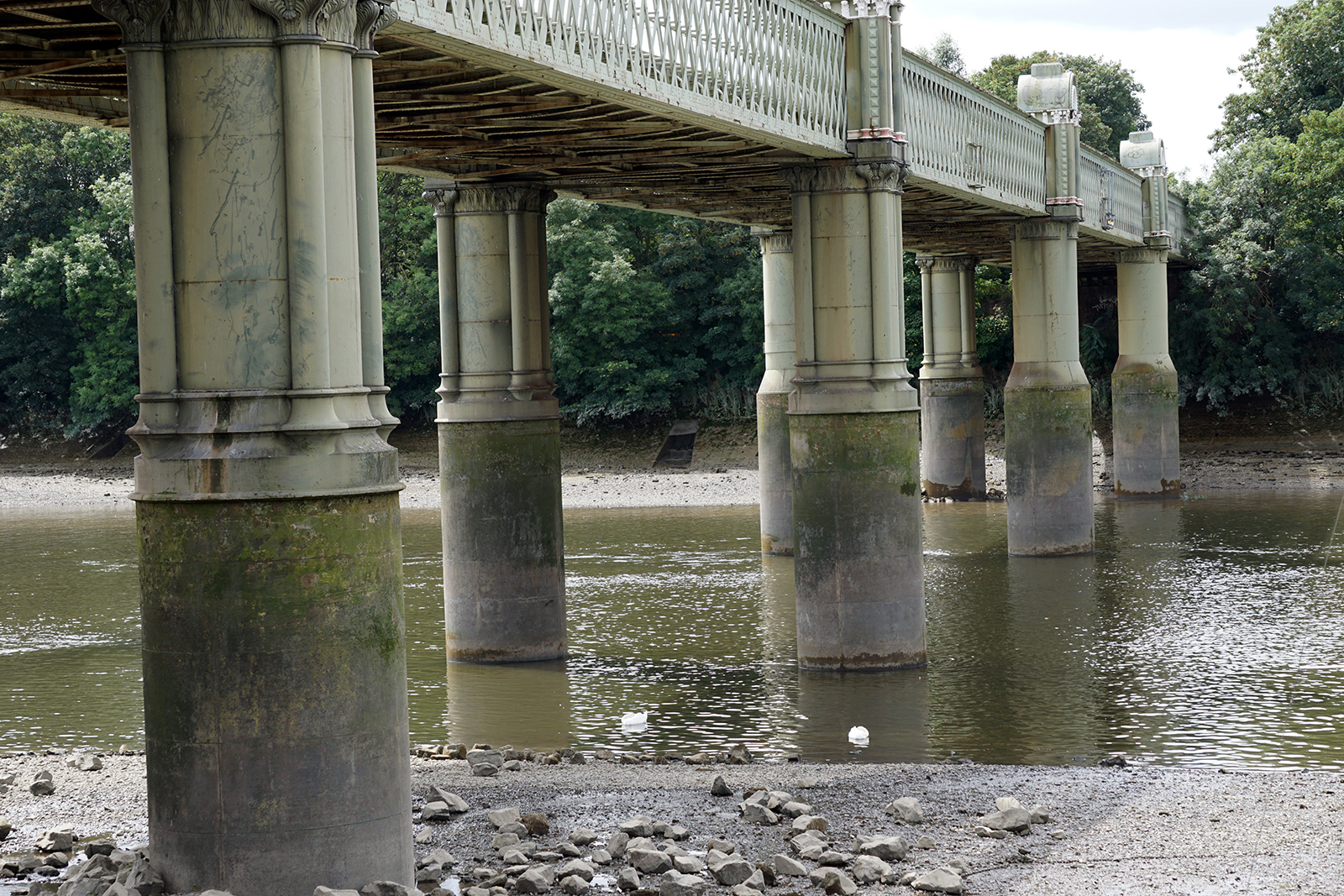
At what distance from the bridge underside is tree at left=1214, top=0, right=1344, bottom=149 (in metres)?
35.3

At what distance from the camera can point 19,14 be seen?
31.7 ft

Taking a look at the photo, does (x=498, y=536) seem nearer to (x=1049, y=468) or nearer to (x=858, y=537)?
(x=858, y=537)

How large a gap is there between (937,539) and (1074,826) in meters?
21.2

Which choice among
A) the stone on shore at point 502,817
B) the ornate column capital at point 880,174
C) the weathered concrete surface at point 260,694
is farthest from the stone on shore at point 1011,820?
the ornate column capital at point 880,174

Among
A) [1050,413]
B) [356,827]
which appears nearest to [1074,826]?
[356,827]

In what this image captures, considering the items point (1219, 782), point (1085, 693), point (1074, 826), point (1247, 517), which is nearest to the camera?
point (1074, 826)

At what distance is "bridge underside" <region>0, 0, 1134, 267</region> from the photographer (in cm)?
1070

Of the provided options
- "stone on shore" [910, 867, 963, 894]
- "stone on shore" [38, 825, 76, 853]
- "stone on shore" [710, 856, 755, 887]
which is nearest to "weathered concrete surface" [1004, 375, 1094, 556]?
"stone on shore" [910, 867, 963, 894]

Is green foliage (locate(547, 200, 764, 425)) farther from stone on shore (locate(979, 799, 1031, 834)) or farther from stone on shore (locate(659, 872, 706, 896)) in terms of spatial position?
stone on shore (locate(659, 872, 706, 896))

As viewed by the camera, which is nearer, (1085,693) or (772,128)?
(772,128)

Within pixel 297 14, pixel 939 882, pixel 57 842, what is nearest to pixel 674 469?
pixel 57 842

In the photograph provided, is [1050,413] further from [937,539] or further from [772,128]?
[772,128]

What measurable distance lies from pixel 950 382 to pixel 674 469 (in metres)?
14.4

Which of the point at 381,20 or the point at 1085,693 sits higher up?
the point at 381,20
